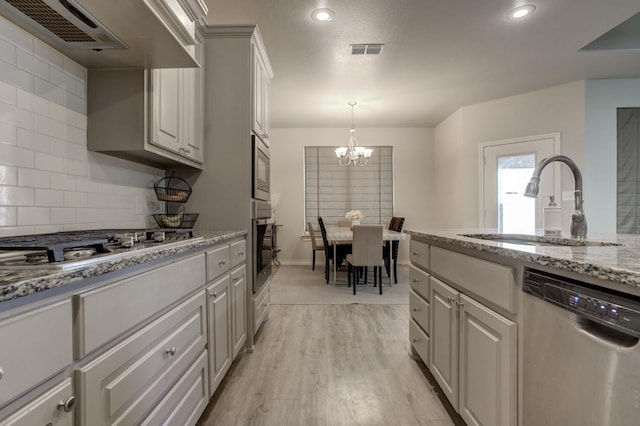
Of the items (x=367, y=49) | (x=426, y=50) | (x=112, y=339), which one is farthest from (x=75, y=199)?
(x=426, y=50)

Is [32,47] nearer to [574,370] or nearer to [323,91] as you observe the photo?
[574,370]

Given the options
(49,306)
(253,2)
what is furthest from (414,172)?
(49,306)

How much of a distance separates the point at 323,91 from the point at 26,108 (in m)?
3.31

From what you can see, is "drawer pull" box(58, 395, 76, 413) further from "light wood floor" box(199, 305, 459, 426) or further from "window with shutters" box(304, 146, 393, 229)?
"window with shutters" box(304, 146, 393, 229)

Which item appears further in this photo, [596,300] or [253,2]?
[253,2]

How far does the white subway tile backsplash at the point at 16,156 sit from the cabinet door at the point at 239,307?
108 cm

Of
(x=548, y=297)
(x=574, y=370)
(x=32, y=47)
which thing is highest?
(x=32, y=47)

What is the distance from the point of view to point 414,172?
5883 mm

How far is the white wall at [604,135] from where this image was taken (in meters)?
3.76

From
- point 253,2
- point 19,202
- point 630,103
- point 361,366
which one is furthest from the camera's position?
point 630,103

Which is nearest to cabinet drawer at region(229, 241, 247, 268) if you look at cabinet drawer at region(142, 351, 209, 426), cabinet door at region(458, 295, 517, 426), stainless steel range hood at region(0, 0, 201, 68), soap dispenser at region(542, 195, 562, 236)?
cabinet drawer at region(142, 351, 209, 426)

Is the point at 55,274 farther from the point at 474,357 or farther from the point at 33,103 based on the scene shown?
the point at 474,357

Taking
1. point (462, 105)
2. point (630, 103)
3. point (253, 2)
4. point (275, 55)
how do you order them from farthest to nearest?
point (462, 105) → point (630, 103) → point (275, 55) → point (253, 2)

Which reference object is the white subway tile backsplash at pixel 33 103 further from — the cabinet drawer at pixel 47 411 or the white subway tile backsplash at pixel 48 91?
the cabinet drawer at pixel 47 411
